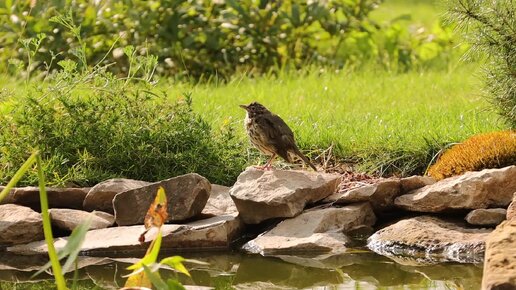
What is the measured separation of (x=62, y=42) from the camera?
11.9 meters

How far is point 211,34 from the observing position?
12.4 metres

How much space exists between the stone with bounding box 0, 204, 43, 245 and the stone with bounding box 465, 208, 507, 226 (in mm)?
2767

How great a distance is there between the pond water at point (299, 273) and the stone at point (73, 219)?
355 millimetres

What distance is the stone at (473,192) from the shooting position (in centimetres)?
703

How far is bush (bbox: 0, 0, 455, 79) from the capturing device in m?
11.9

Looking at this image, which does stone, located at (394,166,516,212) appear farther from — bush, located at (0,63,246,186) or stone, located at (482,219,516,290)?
bush, located at (0,63,246,186)

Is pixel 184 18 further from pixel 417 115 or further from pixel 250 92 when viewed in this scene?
pixel 417 115

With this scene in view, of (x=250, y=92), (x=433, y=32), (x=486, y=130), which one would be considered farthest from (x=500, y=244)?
(x=433, y=32)

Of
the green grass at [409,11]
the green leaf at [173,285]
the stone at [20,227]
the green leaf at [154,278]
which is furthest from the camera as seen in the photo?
the green grass at [409,11]

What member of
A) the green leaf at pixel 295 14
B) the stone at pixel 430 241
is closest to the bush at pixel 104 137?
the stone at pixel 430 241

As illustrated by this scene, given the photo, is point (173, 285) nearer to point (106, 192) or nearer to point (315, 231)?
point (315, 231)

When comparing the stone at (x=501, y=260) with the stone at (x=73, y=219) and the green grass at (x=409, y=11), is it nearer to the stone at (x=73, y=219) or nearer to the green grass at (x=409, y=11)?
the stone at (x=73, y=219)

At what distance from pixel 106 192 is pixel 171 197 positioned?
0.46 m

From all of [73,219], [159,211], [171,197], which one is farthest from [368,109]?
[159,211]
